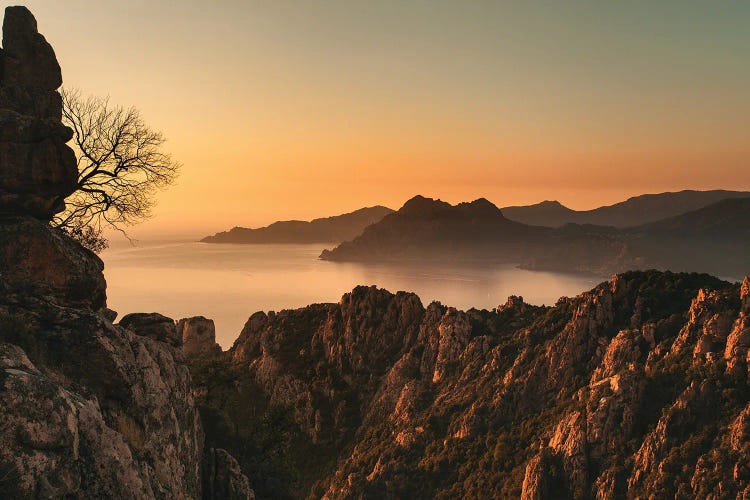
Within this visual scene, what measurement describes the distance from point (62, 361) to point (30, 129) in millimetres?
12000

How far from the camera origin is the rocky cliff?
1322cm

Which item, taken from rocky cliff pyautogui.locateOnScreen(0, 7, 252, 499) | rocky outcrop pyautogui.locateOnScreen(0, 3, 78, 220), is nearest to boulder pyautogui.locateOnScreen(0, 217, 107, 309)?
rocky cliff pyautogui.locateOnScreen(0, 7, 252, 499)

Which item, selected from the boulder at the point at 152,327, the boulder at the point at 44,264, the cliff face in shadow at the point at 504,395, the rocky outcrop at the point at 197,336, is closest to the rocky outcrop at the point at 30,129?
the boulder at the point at 44,264

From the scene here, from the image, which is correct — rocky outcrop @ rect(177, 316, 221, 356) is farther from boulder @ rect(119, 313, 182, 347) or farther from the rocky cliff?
the rocky cliff

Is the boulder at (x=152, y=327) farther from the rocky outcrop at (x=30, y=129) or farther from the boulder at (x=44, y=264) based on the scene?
the rocky outcrop at (x=30, y=129)

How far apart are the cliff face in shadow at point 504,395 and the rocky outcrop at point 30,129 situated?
1891 centimetres

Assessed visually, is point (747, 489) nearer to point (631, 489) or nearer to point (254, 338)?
point (631, 489)

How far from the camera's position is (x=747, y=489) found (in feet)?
189

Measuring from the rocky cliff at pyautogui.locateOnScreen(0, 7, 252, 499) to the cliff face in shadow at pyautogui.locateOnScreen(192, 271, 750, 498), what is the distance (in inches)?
→ 549

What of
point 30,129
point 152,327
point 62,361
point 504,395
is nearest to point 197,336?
point 504,395

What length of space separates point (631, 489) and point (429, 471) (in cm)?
3149

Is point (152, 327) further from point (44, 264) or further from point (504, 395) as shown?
point (504, 395)

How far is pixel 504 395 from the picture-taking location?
3652 inches

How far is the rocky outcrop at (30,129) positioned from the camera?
23219mm
